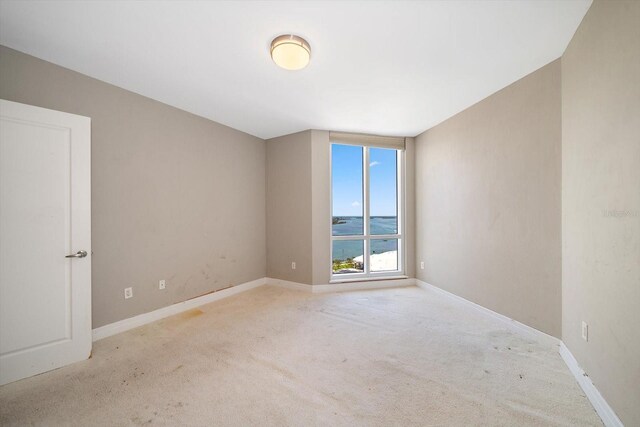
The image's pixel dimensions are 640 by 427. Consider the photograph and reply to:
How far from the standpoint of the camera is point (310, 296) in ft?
12.0

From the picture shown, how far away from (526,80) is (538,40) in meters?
0.58

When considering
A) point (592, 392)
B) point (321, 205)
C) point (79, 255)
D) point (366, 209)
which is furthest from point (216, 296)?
point (592, 392)

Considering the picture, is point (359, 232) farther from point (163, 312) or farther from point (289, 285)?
point (163, 312)

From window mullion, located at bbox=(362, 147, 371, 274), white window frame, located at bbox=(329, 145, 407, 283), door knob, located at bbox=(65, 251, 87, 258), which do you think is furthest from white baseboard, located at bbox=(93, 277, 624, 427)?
door knob, located at bbox=(65, 251, 87, 258)

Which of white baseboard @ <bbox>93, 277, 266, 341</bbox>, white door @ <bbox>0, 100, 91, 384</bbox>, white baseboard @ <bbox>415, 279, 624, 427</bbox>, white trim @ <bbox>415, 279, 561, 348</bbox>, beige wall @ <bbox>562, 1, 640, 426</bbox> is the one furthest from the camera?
white baseboard @ <bbox>93, 277, 266, 341</bbox>

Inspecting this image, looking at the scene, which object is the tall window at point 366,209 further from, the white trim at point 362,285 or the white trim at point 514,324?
the white trim at point 514,324

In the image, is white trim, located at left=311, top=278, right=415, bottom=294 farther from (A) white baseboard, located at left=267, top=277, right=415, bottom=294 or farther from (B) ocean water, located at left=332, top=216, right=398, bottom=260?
(B) ocean water, located at left=332, top=216, right=398, bottom=260

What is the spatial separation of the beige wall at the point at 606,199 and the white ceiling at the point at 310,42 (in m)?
0.39

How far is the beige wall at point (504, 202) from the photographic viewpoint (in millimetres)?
2219

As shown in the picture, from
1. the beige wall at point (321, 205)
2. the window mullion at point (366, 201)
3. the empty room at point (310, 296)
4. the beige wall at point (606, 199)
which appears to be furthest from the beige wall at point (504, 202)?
the beige wall at point (321, 205)

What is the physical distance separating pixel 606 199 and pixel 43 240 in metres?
3.90

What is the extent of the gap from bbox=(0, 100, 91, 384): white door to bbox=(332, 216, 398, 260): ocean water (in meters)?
3.02

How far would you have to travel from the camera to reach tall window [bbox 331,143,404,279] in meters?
4.10

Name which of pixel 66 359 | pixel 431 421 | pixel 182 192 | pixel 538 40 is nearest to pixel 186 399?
pixel 66 359
